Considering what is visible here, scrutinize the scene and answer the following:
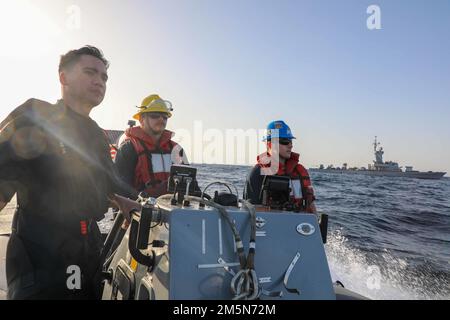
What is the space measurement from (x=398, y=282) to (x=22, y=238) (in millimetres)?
6992

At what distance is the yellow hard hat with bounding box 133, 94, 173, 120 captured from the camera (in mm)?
3967

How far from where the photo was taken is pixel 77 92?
1.81 m

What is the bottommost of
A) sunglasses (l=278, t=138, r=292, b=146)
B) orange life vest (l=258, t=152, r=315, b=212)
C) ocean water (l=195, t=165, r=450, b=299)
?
ocean water (l=195, t=165, r=450, b=299)

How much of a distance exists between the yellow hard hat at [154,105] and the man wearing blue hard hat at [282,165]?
4.71 ft

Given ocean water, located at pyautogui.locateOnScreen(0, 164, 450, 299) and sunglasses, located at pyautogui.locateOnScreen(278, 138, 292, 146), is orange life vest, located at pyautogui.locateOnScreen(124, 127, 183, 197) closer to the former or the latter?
ocean water, located at pyautogui.locateOnScreen(0, 164, 450, 299)

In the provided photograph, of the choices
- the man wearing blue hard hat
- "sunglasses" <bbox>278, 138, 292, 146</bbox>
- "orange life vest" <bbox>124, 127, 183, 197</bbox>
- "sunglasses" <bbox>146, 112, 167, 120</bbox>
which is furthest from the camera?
"sunglasses" <bbox>278, 138, 292, 146</bbox>

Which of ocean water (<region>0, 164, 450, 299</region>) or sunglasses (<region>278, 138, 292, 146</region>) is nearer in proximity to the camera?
sunglasses (<region>278, 138, 292, 146</region>)

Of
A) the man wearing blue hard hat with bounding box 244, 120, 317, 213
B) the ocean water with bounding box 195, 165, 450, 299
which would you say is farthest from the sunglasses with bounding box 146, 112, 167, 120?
the ocean water with bounding box 195, 165, 450, 299

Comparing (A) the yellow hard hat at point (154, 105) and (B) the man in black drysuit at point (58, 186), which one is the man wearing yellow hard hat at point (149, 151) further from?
(B) the man in black drysuit at point (58, 186)

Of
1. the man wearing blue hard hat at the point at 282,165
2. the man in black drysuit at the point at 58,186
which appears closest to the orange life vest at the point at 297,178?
the man wearing blue hard hat at the point at 282,165

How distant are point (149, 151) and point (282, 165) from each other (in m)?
1.92

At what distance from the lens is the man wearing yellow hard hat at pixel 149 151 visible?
3.77 m
